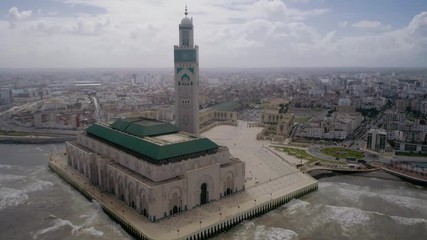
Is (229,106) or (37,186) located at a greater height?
(229,106)

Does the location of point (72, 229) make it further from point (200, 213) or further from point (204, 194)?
point (204, 194)

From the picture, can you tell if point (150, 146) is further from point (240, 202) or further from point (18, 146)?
point (18, 146)

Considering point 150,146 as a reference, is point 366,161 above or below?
below

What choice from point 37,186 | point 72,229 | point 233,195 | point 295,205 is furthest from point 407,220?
point 37,186

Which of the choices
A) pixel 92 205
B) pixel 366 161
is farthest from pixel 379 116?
pixel 92 205

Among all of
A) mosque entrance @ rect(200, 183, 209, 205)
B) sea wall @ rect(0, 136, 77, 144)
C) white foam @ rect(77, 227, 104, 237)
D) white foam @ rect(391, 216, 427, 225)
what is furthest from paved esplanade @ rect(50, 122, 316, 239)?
sea wall @ rect(0, 136, 77, 144)

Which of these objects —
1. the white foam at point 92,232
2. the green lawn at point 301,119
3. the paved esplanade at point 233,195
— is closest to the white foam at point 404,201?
the paved esplanade at point 233,195

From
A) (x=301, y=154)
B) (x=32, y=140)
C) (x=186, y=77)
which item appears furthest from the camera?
(x=32, y=140)
